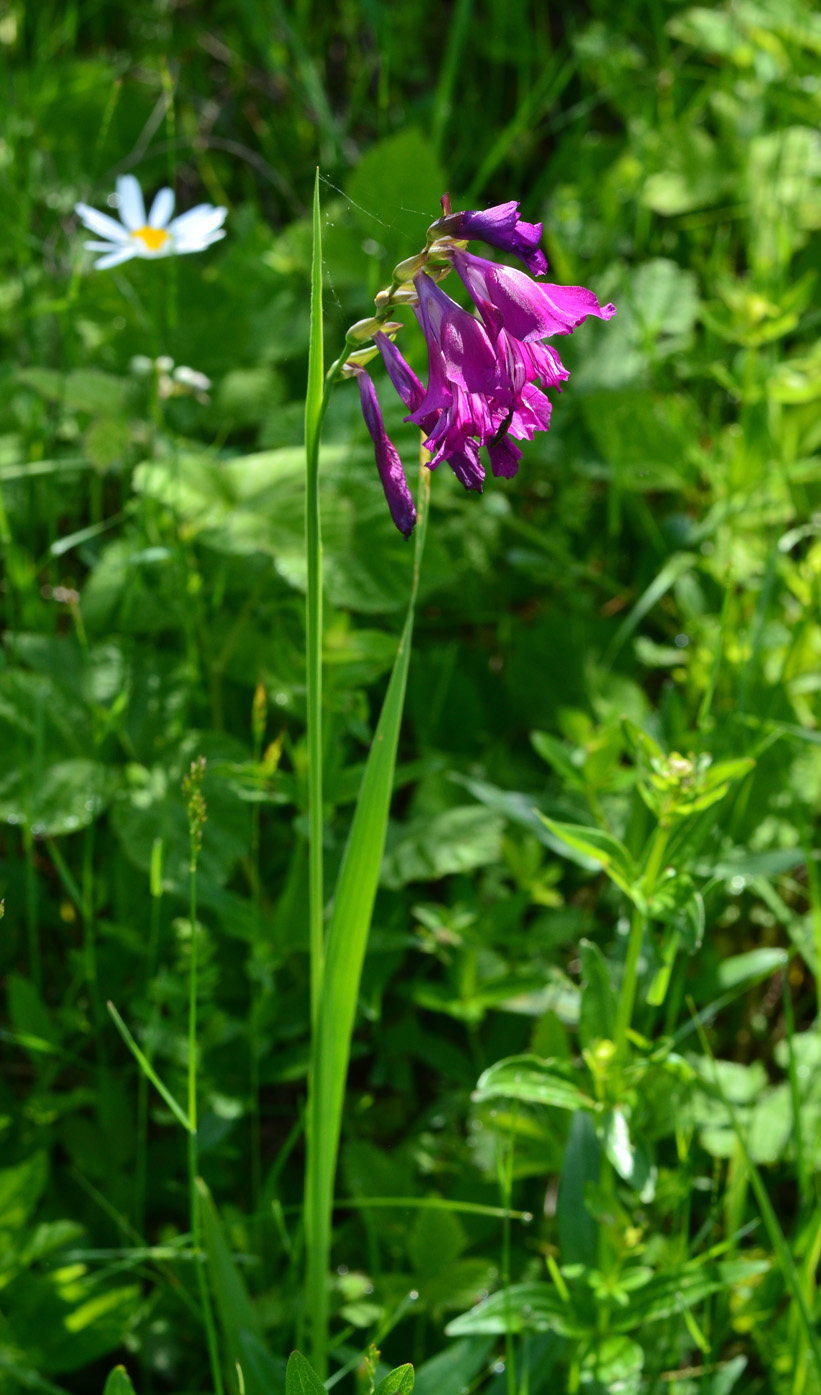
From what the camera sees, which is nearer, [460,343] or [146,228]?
[460,343]

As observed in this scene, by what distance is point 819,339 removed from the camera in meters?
2.93

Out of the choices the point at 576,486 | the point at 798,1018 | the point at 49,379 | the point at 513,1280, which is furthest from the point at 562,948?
the point at 49,379

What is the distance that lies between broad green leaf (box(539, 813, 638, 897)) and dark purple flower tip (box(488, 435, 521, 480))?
45 cm

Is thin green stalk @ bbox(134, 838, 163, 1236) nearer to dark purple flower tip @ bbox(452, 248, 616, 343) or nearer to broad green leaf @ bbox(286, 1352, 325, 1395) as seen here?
broad green leaf @ bbox(286, 1352, 325, 1395)

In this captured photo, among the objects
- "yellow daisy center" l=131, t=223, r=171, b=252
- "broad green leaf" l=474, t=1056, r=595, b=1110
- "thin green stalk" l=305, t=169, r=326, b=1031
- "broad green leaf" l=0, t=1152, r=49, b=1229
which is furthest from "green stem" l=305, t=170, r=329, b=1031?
"yellow daisy center" l=131, t=223, r=171, b=252

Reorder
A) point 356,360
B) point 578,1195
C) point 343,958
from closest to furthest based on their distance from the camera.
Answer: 1. point 356,360
2. point 343,958
3. point 578,1195

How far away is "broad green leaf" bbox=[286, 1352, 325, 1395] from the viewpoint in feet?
3.13

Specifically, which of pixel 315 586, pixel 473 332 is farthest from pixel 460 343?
pixel 315 586

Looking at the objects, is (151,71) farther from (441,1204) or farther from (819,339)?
(441,1204)

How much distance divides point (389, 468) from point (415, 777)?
1011 mm

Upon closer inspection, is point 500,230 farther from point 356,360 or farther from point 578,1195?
point 578,1195

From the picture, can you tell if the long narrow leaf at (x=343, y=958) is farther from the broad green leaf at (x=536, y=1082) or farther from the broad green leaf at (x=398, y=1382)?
the broad green leaf at (x=398, y=1382)

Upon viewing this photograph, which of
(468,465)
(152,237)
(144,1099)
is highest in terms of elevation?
(152,237)

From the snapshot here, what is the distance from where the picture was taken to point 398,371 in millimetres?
1029
